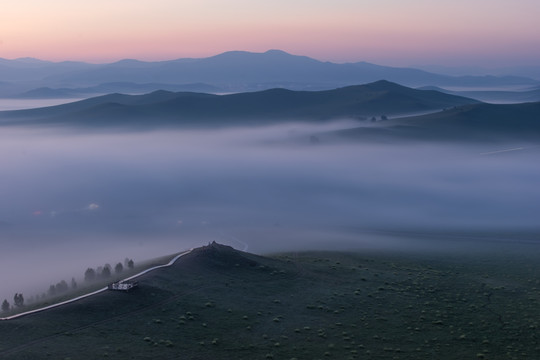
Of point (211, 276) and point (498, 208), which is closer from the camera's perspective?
point (211, 276)

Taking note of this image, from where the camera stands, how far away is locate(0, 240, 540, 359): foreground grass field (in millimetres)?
40594

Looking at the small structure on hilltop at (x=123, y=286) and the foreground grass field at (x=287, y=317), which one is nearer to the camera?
the foreground grass field at (x=287, y=317)

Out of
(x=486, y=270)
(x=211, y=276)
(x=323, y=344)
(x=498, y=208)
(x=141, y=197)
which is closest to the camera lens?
(x=323, y=344)

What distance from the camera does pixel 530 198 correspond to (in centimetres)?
15475

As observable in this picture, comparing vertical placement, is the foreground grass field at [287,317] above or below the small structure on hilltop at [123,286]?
below

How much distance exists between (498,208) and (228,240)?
71.3 metres

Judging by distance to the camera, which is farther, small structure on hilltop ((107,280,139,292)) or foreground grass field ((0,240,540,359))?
small structure on hilltop ((107,280,139,292))

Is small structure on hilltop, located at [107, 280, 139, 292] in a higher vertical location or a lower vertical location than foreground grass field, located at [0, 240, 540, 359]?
higher

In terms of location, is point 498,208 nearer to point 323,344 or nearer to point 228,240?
point 228,240

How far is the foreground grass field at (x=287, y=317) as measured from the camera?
4059cm

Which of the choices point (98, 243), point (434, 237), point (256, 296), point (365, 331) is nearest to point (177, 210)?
point (98, 243)

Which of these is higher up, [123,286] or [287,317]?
[123,286]

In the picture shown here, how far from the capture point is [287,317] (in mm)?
49844

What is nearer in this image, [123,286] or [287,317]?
[123,286]
